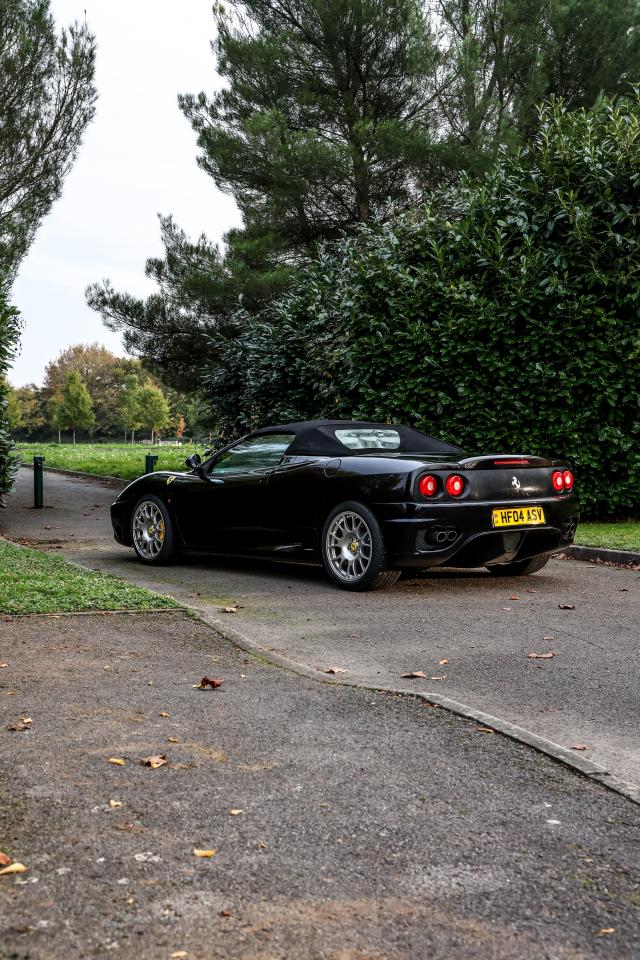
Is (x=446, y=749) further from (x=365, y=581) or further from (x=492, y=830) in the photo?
(x=365, y=581)

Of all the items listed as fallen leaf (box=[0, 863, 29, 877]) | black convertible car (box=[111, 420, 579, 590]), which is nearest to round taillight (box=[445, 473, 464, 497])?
black convertible car (box=[111, 420, 579, 590])

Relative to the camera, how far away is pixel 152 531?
1034cm

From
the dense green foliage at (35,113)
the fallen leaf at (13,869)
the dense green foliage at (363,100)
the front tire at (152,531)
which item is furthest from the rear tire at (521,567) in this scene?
the dense green foliage at (35,113)

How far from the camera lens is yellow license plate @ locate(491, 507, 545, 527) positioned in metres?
8.27

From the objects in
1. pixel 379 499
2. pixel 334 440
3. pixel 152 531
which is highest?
pixel 334 440

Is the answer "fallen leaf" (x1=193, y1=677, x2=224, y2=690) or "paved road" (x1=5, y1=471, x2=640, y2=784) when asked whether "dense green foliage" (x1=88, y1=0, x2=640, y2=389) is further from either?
"fallen leaf" (x1=193, y1=677, x2=224, y2=690)

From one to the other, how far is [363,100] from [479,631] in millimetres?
20105

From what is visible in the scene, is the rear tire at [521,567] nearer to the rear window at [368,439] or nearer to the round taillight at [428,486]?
the rear window at [368,439]

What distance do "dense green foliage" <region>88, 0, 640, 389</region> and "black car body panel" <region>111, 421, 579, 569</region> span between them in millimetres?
14353

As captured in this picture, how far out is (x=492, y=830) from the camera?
3236 mm

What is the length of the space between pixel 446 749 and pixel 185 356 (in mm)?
23811

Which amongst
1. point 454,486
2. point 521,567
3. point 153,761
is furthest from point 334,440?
point 153,761

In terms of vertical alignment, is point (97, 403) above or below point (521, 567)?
above

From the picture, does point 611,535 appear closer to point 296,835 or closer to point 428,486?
point 428,486
